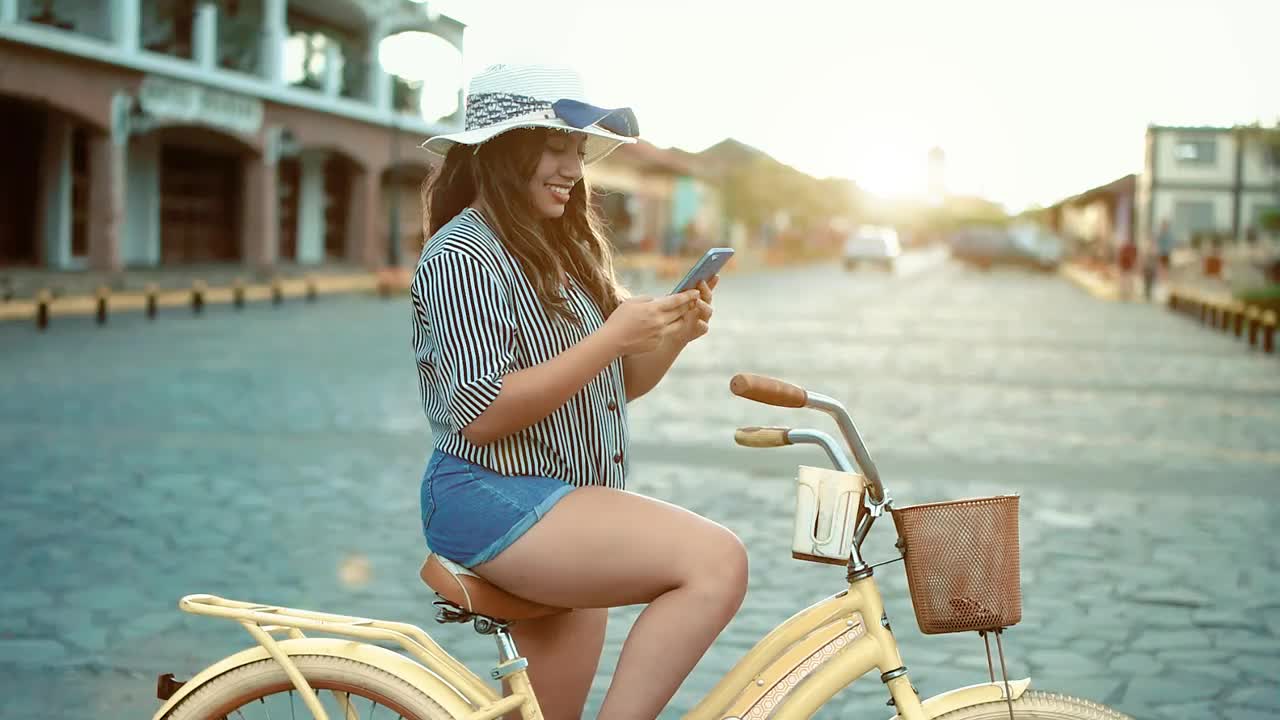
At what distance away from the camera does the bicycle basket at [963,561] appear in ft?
7.16

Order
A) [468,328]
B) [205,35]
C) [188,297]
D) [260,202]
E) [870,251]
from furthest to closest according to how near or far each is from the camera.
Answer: [870,251]
[260,202]
[205,35]
[188,297]
[468,328]

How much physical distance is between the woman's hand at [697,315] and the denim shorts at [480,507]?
351mm

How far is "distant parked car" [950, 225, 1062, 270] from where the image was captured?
2167 inches

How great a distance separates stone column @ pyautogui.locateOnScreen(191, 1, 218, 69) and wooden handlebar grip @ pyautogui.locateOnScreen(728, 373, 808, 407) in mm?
29592

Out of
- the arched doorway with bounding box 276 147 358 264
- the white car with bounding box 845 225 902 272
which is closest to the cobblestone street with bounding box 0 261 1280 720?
the arched doorway with bounding box 276 147 358 264

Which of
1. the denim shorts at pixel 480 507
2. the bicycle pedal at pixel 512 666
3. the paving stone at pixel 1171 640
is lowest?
the paving stone at pixel 1171 640

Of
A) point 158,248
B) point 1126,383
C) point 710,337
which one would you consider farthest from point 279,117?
point 1126,383

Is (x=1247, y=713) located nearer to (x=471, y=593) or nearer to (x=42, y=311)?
(x=471, y=593)

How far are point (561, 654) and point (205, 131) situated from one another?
32.1 metres

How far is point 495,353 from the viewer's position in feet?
7.55

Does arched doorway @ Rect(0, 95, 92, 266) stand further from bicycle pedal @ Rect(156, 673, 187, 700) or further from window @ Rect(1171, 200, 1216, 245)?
window @ Rect(1171, 200, 1216, 245)

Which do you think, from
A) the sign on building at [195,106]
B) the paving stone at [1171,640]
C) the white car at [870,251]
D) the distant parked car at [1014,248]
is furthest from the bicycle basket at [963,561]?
the white car at [870,251]

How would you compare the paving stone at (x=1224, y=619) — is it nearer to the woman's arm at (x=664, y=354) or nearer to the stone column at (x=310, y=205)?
the woman's arm at (x=664, y=354)

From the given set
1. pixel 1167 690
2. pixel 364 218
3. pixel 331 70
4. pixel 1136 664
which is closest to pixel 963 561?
pixel 1167 690
